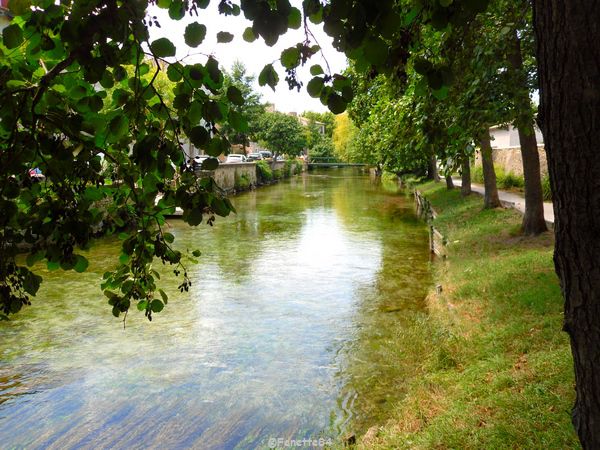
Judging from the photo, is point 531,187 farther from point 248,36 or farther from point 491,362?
point 248,36

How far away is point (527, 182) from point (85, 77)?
11153 mm

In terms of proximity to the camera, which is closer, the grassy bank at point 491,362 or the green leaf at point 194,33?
the green leaf at point 194,33

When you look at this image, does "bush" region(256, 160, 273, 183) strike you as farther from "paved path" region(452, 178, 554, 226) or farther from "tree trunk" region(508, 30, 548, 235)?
"tree trunk" region(508, 30, 548, 235)

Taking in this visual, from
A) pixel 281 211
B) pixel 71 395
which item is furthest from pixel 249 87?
pixel 71 395

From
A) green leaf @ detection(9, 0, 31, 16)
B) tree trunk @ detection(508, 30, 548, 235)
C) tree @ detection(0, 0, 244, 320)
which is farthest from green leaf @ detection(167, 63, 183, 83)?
tree trunk @ detection(508, 30, 548, 235)

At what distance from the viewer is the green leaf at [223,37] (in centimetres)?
188

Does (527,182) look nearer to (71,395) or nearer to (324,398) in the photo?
(324,398)

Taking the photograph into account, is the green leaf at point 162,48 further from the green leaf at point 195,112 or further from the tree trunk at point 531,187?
the tree trunk at point 531,187

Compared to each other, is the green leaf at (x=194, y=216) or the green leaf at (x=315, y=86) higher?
the green leaf at (x=315, y=86)

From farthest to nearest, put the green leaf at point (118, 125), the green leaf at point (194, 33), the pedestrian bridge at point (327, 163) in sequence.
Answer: the pedestrian bridge at point (327, 163) → the green leaf at point (118, 125) → the green leaf at point (194, 33)

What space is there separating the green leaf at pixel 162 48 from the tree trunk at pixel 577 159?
4.40 ft

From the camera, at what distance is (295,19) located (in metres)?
1.93

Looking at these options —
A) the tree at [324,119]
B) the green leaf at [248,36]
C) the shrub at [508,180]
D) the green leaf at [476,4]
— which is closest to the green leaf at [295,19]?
the green leaf at [248,36]

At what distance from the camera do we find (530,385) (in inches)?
185
